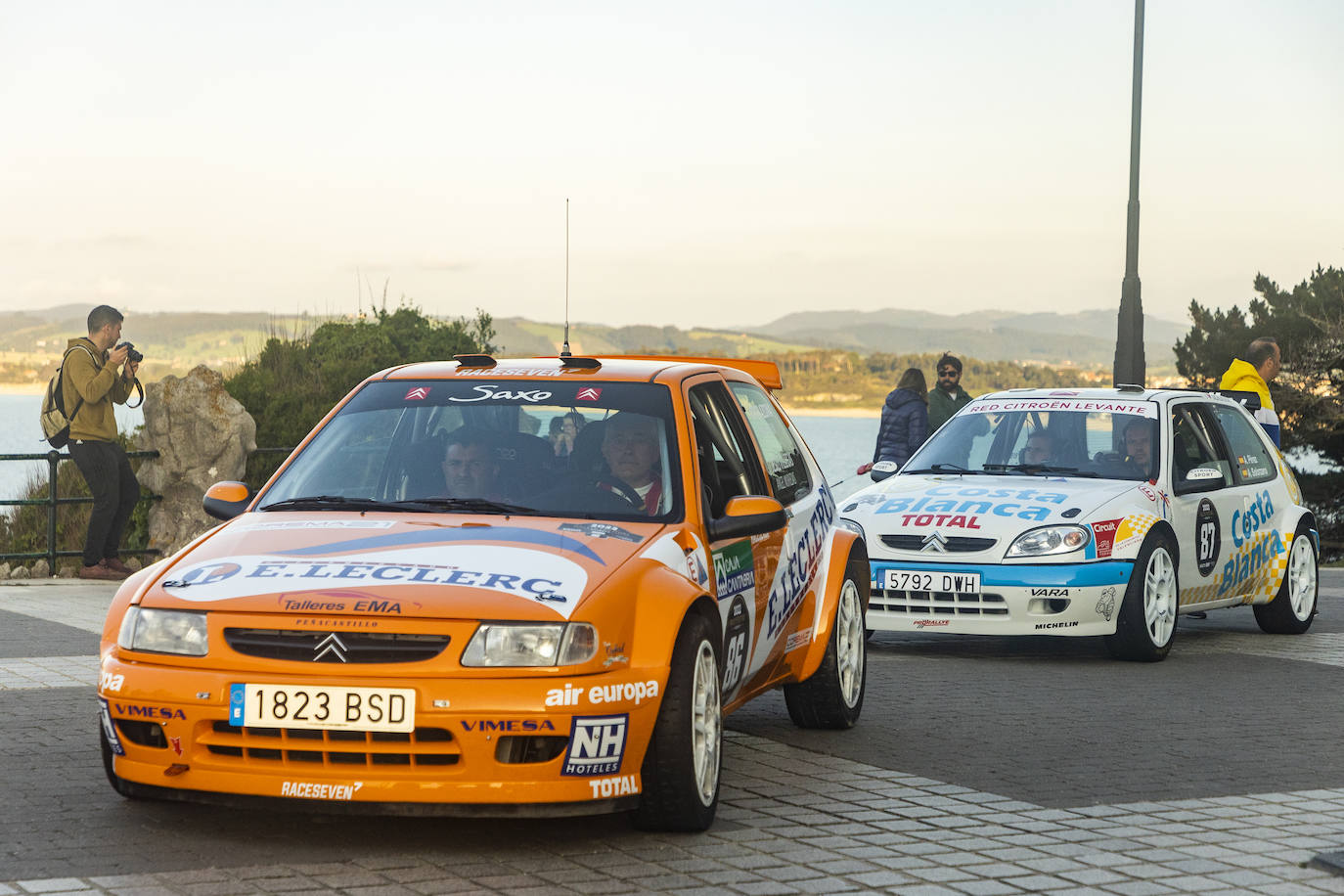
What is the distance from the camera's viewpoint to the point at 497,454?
655cm

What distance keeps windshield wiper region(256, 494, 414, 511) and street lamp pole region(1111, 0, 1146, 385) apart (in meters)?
15.4

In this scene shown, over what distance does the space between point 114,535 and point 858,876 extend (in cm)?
1092

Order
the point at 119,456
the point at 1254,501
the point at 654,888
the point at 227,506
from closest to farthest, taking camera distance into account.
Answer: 1. the point at 654,888
2. the point at 227,506
3. the point at 1254,501
4. the point at 119,456

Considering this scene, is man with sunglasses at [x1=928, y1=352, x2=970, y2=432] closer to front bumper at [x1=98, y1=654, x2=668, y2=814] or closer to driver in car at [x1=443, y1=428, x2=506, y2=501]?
driver in car at [x1=443, y1=428, x2=506, y2=501]

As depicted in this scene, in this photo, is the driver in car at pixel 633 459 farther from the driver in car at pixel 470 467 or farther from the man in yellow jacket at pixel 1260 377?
the man in yellow jacket at pixel 1260 377

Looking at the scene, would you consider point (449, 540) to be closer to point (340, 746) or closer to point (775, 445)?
point (340, 746)

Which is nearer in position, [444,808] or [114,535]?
[444,808]

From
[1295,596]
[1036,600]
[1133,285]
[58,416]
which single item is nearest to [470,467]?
[1036,600]

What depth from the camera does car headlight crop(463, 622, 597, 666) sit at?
5277mm

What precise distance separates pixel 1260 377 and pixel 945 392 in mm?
2764

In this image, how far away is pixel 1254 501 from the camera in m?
12.5

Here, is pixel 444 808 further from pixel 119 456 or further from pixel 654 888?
pixel 119 456

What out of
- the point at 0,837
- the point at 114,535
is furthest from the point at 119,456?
the point at 0,837

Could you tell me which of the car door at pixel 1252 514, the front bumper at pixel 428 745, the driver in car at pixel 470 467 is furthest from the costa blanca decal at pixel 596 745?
the car door at pixel 1252 514
